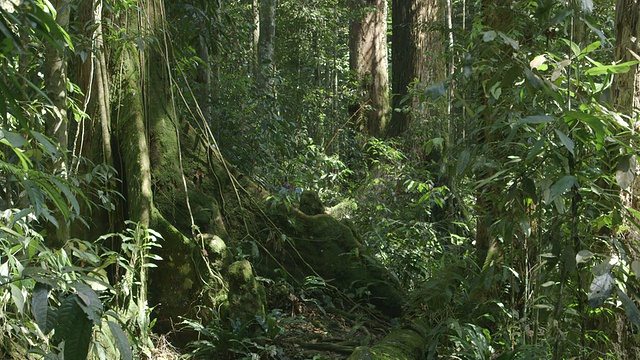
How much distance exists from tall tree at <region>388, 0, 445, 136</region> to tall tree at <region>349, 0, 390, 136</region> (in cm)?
122

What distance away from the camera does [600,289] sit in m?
2.39

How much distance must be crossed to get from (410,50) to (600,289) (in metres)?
8.45

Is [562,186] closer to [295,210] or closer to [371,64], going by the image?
[295,210]

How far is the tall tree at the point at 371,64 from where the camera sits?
1195 cm

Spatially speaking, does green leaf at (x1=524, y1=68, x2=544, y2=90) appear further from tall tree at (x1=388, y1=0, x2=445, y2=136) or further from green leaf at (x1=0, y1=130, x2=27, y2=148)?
tall tree at (x1=388, y1=0, x2=445, y2=136)

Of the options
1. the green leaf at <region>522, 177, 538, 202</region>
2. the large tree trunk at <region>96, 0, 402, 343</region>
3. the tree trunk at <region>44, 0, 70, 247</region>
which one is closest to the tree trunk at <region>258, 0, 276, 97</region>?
the large tree trunk at <region>96, 0, 402, 343</region>

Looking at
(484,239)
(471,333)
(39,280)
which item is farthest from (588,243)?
(39,280)

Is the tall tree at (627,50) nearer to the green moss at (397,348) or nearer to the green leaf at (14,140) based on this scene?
the green moss at (397,348)

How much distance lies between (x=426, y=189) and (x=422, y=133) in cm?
212

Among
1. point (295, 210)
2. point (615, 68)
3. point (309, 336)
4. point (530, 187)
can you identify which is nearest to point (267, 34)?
point (295, 210)

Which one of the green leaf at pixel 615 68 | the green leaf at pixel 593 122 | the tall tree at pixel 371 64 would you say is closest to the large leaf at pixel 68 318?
the green leaf at pixel 593 122

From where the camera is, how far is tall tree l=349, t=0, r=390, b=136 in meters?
12.0

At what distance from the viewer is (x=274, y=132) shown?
7.77 m

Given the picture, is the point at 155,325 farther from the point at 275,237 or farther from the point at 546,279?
the point at 546,279
